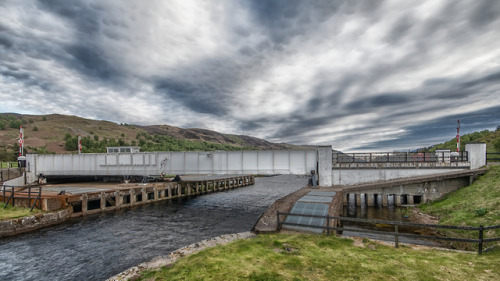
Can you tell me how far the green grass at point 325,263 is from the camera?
805cm

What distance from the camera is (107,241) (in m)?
19.2

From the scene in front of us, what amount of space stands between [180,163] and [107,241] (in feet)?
49.0

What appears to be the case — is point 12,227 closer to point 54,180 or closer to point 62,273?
point 62,273

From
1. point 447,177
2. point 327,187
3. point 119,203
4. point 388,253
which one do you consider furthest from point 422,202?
point 119,203

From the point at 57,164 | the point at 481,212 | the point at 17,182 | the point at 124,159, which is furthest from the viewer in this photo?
the point at 57,164

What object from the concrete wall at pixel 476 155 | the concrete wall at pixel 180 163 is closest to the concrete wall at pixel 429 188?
the concrete wall at pixel 476 155

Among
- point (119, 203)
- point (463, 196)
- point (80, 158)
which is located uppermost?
point (80, 158)

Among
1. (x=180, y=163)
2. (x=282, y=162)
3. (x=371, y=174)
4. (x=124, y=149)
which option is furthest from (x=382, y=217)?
(x=124, y=149)

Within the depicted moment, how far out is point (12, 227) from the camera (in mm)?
19906

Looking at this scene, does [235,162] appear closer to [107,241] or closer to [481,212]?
[107,241]

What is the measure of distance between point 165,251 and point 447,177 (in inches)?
1110

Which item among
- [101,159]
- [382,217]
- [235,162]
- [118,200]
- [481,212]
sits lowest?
[118,200]

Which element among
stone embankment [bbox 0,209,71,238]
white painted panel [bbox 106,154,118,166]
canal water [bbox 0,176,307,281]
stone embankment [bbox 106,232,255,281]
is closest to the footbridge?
white painted panel [bbox 106,154,118,166]

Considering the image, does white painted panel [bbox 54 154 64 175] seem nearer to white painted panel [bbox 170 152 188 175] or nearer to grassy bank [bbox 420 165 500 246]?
white painted panel [bbox 170 152 188 175]
